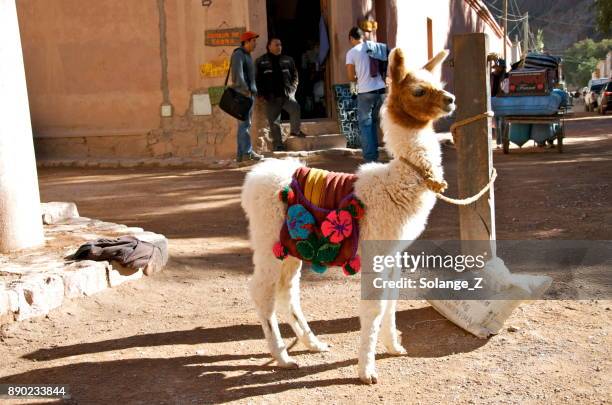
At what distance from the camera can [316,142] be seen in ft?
42.1

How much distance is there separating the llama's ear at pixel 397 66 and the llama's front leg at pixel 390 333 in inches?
52.1

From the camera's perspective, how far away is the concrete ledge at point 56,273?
458cm

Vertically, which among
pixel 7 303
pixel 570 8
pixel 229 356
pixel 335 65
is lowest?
pixel 229 356

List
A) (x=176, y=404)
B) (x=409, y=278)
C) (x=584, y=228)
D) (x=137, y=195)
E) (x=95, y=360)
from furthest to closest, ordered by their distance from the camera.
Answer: (x=137, y=195) < (x=584, y=228) < (x=409, y=278) < (x=95, y=360) < (x=176, y=404)

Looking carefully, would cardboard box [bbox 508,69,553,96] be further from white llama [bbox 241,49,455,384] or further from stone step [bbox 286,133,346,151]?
white llama [bbox 241,49,455,384]

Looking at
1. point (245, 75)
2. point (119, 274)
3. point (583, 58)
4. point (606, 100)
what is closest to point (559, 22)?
point (583, 58)

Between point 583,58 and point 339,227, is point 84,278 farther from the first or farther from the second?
point 583,58

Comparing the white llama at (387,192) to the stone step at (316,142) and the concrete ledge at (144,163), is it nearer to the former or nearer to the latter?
the concrete ledge at (144,163)

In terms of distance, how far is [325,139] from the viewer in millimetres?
13008

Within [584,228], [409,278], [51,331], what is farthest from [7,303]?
[584,228]

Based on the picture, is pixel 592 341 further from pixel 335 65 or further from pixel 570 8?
pixel 570 8

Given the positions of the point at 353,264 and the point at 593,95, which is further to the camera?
the point at 593,95

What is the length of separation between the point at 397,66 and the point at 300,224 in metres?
1.03

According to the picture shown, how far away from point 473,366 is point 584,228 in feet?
10.6
